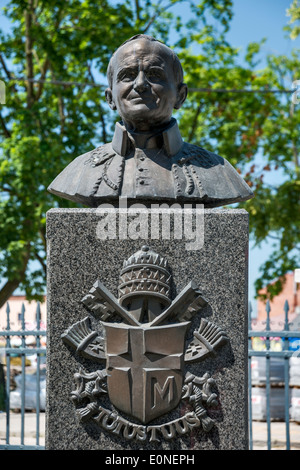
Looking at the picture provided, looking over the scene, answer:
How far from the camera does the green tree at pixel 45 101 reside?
1059 centimetres

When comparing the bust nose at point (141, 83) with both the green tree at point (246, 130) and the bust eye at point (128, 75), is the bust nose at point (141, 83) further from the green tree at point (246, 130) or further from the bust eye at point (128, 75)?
the green tree at point (246, 130)

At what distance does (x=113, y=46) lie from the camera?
35.9 feet

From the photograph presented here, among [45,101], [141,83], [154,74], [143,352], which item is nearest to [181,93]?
[154,74]

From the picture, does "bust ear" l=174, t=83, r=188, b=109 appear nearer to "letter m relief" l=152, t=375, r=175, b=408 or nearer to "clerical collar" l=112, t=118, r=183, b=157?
"clerical collar" l=112, t=118, r=183, b=157

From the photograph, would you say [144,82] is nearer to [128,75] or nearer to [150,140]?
[128,75]

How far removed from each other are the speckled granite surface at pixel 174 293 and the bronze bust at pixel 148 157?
288mm

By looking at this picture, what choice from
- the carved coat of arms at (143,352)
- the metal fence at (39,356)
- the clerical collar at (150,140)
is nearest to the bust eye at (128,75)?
the clerical collar at (150,140)

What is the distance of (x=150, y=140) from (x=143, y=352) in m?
1.35

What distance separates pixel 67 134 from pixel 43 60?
2559 mm

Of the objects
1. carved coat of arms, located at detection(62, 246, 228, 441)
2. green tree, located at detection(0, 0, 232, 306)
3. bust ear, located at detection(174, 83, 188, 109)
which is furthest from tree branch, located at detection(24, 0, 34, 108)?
carved coat of arms, located at detection(62, 246, 228, 441)

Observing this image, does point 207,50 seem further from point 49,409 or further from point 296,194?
point 49,409

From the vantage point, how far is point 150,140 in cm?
421

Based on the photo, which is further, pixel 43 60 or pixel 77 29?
pixel 43 60
